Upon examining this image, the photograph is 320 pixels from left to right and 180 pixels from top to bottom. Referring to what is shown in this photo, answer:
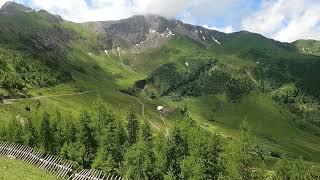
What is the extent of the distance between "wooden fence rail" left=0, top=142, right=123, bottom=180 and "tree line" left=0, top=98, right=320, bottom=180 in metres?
7.99

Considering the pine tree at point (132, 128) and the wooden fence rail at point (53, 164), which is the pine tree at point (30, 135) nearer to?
the wooden fence rail at point (53, 164)

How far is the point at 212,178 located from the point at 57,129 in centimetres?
3569

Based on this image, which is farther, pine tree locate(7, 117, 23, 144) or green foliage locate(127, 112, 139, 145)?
green foliage locate(127, 112, 139, 145)

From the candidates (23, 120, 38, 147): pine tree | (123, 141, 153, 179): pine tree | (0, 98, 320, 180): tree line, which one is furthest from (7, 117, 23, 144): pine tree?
(123, 141, 153, 179): pine tree

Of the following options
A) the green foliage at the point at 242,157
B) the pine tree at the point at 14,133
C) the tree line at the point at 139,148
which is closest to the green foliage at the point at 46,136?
the tree line at the point at 139,148

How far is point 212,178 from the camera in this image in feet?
275

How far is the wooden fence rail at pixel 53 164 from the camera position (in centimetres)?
6802

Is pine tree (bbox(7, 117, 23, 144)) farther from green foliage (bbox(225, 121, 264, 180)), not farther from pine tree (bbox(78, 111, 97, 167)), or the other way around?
green foliage (bbox(225, 121, 264, 180))

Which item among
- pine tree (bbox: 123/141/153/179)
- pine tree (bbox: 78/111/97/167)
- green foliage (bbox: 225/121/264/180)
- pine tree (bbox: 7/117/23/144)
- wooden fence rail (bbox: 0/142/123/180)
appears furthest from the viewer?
pine tree (bbox: 7/117/23/144)

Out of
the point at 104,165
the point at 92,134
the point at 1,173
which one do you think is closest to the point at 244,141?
the point at 104,165

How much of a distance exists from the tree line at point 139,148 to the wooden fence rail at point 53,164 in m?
7.99

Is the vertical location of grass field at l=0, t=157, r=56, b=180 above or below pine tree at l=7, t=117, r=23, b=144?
above

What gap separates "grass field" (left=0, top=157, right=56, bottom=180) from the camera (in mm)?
63275

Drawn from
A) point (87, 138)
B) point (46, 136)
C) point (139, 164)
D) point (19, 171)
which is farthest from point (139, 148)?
point (46, 136)
